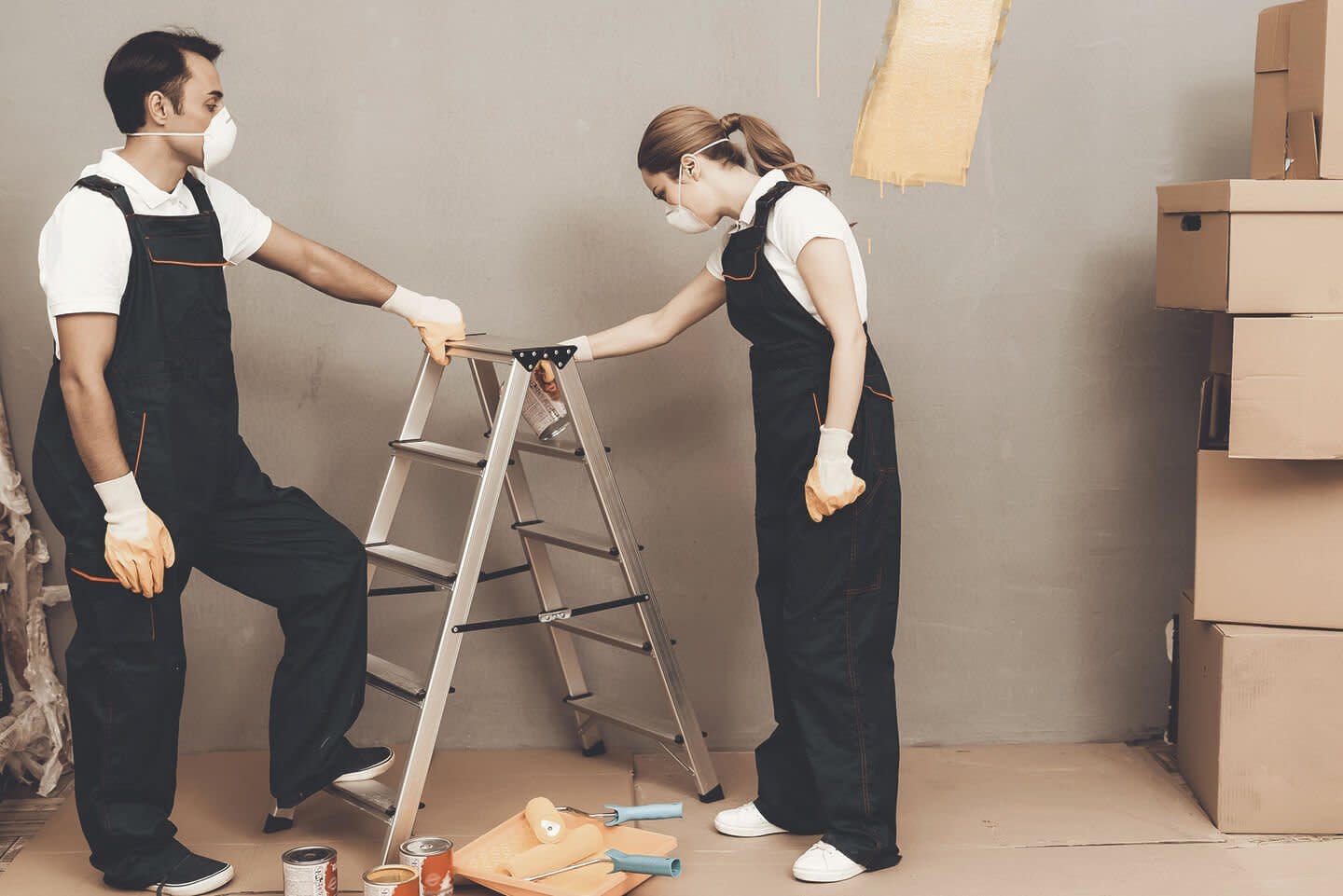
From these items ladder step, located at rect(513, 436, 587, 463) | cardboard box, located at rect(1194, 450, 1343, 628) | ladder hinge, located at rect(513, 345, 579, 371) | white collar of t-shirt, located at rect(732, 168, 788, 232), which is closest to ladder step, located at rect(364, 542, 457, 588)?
→ ladder step, located at rect(513, 436, 587, 463)

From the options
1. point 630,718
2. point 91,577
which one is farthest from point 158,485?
point 630,718

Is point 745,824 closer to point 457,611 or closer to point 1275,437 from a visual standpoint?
point 457,611

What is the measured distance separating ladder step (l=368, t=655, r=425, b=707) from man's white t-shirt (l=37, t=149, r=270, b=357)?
821mm

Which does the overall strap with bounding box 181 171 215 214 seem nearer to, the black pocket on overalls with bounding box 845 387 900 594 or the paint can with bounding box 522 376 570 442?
the paint can with bounding box 522 376 570 442

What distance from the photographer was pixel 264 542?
7.71 ft

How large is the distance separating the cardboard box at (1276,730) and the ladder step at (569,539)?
120cm

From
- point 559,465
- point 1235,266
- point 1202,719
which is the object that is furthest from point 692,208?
point 1202,719

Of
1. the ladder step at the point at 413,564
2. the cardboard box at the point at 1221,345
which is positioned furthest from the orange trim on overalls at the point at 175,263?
the cardboard box at the point at 1221,345

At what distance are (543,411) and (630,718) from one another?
68 cm

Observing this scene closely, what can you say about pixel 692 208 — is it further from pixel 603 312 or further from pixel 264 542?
pixel 264 542

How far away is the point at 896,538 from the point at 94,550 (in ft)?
4.54

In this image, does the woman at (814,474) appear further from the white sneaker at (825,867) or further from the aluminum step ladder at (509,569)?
the aluminum step ladder at (509,569)

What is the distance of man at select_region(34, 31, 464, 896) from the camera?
81.9 inches

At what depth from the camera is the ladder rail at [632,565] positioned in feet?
8.07
